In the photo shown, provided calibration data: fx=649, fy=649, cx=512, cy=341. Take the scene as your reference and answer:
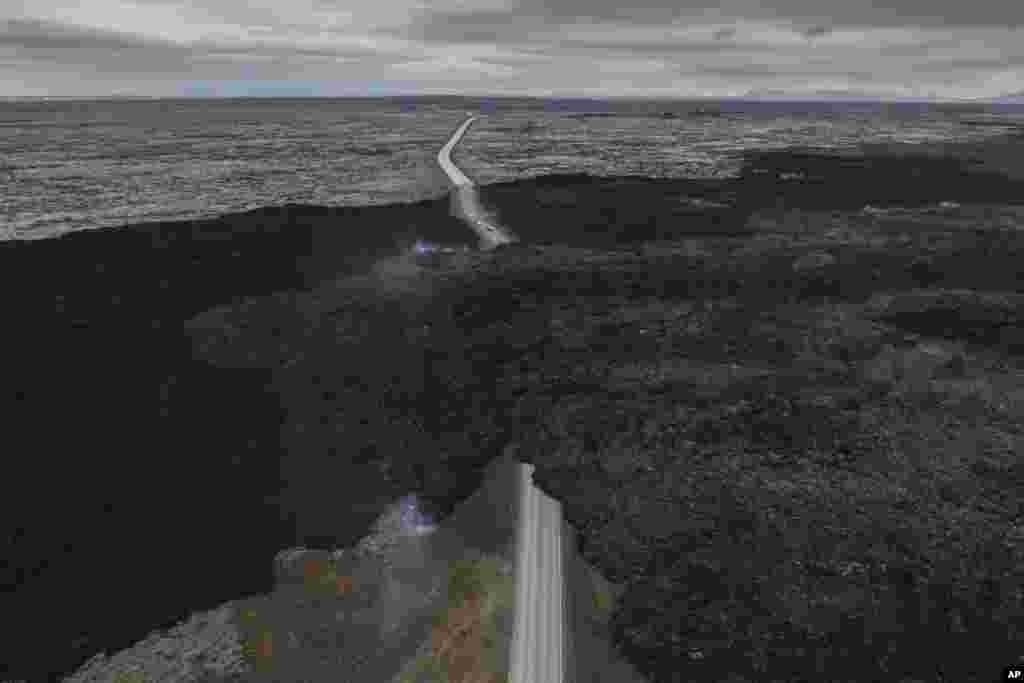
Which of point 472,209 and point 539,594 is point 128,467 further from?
point 472,209

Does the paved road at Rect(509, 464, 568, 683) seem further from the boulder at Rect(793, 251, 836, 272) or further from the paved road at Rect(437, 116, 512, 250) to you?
the paved road at Rect(437, 116, 512, 250)

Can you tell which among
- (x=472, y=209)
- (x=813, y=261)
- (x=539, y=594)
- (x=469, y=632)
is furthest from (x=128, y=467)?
(x=472, y=209)

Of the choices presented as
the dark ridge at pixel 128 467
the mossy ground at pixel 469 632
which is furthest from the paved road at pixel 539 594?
the dark ridge at pixel 128 467

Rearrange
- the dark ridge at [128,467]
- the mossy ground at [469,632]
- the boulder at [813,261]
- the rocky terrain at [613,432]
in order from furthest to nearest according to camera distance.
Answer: the boulder at [813,261] < the dark ridge at [128,467] < the rocky terrain at [613,432] < the mossy ground at [469,632]

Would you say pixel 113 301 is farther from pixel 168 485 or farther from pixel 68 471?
pixel 168 485

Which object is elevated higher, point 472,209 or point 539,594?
point 472,209

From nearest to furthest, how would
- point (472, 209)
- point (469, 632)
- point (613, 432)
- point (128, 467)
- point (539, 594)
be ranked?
point (469, 632)
point (539, 594)
point (128, 467)
point (613, 432)
point (472, 209)

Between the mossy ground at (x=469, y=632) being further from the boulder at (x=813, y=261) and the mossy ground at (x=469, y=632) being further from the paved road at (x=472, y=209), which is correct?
the paved road at (x=472, y=209)
